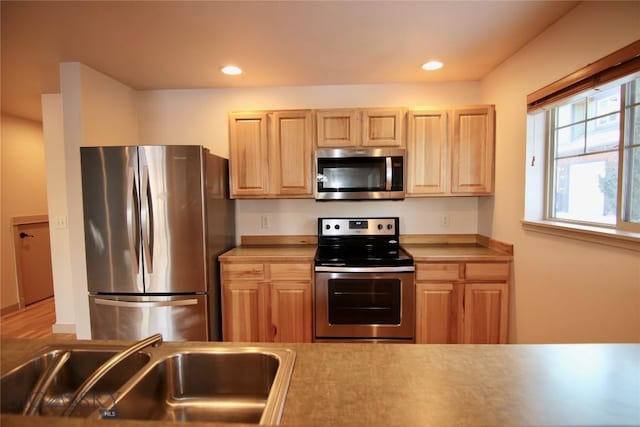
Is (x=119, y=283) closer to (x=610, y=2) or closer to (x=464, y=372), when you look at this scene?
(x=464, y=372)

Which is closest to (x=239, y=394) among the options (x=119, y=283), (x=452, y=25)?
(x=119, y=283)

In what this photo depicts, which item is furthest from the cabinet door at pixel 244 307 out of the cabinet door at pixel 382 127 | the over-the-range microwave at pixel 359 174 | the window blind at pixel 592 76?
the window blind at pixel 592 76

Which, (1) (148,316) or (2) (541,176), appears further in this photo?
(1) (148,316)

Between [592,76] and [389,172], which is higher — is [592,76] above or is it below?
above

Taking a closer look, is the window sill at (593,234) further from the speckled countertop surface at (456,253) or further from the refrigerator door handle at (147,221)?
the refrigerator door handle at (147,221)

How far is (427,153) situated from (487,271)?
106cm

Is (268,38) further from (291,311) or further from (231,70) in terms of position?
(291,311)

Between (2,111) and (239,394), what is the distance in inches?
182

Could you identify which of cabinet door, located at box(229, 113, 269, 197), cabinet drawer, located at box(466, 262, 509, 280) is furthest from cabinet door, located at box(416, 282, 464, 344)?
cabinet door, located at box(229, 113, 269, 197)

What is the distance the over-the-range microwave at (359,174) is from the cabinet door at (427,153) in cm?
14

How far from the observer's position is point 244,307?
2.37 meters

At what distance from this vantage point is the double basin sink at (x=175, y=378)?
914 mm

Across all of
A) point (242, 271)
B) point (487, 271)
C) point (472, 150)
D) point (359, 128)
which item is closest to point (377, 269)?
point (487, 271)

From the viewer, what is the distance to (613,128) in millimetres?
1528
